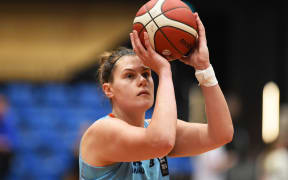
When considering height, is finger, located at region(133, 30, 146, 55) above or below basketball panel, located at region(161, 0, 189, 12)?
below

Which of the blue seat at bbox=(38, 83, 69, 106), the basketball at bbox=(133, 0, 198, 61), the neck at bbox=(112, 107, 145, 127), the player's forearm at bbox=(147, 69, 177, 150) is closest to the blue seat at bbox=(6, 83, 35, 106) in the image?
the blue seat at bbox=(38, 83, 69, 106)

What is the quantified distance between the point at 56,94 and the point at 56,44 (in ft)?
9.31

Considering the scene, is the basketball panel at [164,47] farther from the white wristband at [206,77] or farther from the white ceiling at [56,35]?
the white ceiling at [56,35]

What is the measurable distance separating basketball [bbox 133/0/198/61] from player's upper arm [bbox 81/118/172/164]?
0.51 m

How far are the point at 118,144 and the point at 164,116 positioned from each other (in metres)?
0.32

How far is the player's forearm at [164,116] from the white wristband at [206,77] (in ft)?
0.77

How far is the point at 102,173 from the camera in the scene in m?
2.86

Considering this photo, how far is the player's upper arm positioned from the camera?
2553 mm

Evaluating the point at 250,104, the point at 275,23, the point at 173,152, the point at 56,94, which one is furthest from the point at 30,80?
the point at 173,152

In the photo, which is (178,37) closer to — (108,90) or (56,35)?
(108,90)

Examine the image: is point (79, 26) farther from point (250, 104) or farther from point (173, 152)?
point (173, 152)

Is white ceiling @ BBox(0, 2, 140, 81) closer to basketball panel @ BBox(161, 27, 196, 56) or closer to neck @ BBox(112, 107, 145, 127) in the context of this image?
neck @ BBox(112, 107, 145, 127)

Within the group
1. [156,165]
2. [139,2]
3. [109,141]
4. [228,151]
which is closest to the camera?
[109,141]

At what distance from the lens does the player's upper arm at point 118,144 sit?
8.38 ft
